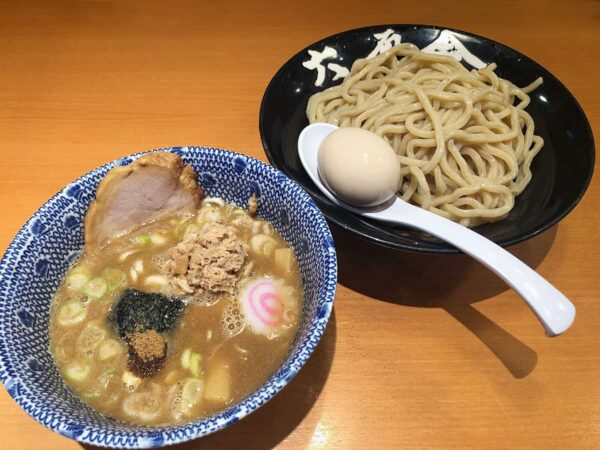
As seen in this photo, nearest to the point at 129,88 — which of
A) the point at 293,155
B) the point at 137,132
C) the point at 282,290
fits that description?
the point at 137,132

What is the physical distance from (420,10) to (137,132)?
1.61 meters

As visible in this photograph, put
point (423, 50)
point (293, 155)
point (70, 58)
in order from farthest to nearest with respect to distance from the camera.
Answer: point (70, 58) < point (423, 50) < point (293, 155)

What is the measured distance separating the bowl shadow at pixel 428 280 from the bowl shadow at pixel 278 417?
0.87ft

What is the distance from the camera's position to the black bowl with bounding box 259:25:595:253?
1.22 m

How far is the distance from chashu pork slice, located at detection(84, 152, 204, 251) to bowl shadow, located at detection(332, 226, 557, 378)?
0.47 meters

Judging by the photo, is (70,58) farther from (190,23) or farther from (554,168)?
(554,168)

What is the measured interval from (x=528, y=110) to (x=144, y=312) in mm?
1503

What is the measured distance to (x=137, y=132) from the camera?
1773 mm

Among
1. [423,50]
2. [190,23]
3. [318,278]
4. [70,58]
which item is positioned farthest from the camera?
[190,23]

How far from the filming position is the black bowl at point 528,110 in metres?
1.22

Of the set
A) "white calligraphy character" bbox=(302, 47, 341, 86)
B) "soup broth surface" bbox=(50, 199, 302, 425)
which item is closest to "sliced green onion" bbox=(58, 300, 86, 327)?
"soup broth surface" bbox=(50, 199, 302, 425)

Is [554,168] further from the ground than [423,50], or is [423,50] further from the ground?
[423,50]

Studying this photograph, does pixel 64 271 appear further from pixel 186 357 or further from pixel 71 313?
pixel 186 357

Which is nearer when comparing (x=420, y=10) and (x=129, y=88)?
(x=129, y=88)
